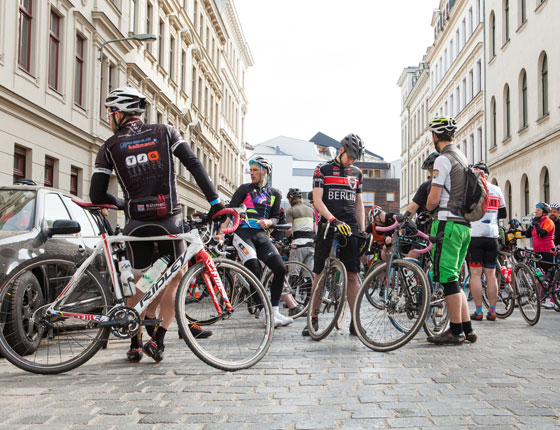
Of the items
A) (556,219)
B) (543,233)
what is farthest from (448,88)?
Result: (543,233)

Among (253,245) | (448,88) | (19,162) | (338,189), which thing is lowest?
(253,245)

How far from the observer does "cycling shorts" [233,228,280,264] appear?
800cm

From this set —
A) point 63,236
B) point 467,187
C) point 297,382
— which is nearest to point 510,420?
point 297,382

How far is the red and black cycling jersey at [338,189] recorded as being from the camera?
701 centimetres

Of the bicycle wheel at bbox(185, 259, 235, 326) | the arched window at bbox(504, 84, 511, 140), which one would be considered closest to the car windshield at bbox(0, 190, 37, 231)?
the bicycle wheel at bbox(185, 259, 235, 326)

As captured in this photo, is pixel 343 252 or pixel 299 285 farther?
pixel 299 285

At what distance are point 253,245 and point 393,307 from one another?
2.39 metres

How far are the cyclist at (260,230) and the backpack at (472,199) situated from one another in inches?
85.1

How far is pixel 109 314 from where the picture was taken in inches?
196

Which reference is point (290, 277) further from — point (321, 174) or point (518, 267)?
point (518, 267)

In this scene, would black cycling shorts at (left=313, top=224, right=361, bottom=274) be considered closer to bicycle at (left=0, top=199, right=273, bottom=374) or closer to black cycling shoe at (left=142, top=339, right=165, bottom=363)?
bicycle at (left=0, top=199, right=273, bottom=374)

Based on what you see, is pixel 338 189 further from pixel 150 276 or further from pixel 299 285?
pixel 150 276

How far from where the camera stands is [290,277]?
8.88 m

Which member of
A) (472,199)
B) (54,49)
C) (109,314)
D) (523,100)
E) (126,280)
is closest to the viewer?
(109,314)
